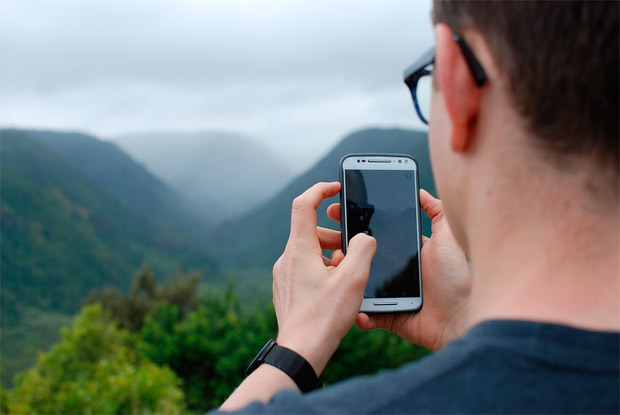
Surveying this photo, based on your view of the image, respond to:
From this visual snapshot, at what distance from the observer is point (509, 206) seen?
0.86m

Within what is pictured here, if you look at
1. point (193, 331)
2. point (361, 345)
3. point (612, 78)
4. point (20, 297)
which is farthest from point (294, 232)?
point (20, 297)

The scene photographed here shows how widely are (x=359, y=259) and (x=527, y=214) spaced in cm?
59

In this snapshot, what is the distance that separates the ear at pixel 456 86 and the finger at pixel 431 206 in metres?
0.95

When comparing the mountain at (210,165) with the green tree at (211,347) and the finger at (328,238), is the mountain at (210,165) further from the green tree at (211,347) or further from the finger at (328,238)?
the finger at (328,238)

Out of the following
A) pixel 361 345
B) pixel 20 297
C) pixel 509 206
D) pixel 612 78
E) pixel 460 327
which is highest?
pixel 612 78

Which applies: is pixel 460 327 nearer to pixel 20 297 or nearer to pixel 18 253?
pixel 20 297

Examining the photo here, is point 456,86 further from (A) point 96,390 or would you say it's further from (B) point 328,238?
(A) point 96,390

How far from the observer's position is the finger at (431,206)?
1.83 meters

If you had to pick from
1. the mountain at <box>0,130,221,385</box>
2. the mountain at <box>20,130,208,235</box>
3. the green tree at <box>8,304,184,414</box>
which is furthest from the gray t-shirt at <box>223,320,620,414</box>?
the mountain at <box>20,130,208,235</box>

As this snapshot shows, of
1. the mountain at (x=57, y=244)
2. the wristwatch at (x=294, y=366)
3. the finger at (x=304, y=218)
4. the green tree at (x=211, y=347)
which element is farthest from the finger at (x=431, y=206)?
the mountain at (x=57, y=244)

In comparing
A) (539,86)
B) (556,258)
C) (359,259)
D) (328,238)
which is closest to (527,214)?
(556,258)

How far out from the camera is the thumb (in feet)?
4.50

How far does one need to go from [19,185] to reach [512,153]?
4902 cm

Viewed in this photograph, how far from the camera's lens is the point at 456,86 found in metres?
0.88
